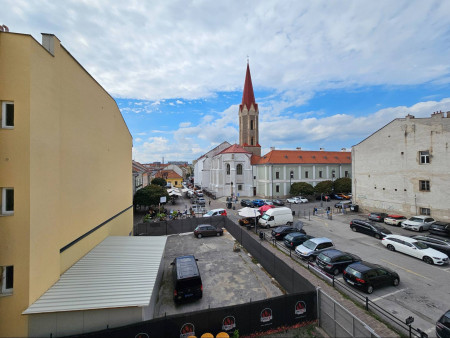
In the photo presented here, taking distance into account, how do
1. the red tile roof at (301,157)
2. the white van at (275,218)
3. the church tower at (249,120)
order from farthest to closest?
the church tower at (249,120) < the red tile roof at (301,157) < the white van at (275,218)

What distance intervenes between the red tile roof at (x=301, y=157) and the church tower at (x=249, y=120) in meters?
5.09

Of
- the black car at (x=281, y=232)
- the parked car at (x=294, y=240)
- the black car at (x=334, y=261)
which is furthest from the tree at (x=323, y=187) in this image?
the black car at (x=334, y=261)

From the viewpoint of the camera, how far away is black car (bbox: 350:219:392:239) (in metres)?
18.3

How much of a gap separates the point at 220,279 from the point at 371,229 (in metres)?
15.5

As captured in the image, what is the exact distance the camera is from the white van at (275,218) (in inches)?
875

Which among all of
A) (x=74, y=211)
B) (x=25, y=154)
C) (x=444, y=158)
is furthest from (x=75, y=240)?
(x=444, y=158)

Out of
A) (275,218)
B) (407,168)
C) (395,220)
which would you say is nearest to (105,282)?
(275,218)

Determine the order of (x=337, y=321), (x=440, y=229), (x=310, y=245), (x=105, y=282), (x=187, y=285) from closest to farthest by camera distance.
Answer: (x=337, y=321) → (x=105, y=282) → (x=187, y=285) → (x=310, y=245) → (x=440, y=229)

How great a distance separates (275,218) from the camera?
73.9ft

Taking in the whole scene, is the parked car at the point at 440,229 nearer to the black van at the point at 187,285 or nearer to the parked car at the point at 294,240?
the parked car at the point at 294,240

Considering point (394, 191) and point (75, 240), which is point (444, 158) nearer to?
point (394, 191)

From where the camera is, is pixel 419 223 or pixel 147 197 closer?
pixel 419 223

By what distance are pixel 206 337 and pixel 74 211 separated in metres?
7.10

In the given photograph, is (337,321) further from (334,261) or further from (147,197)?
(147,197)
